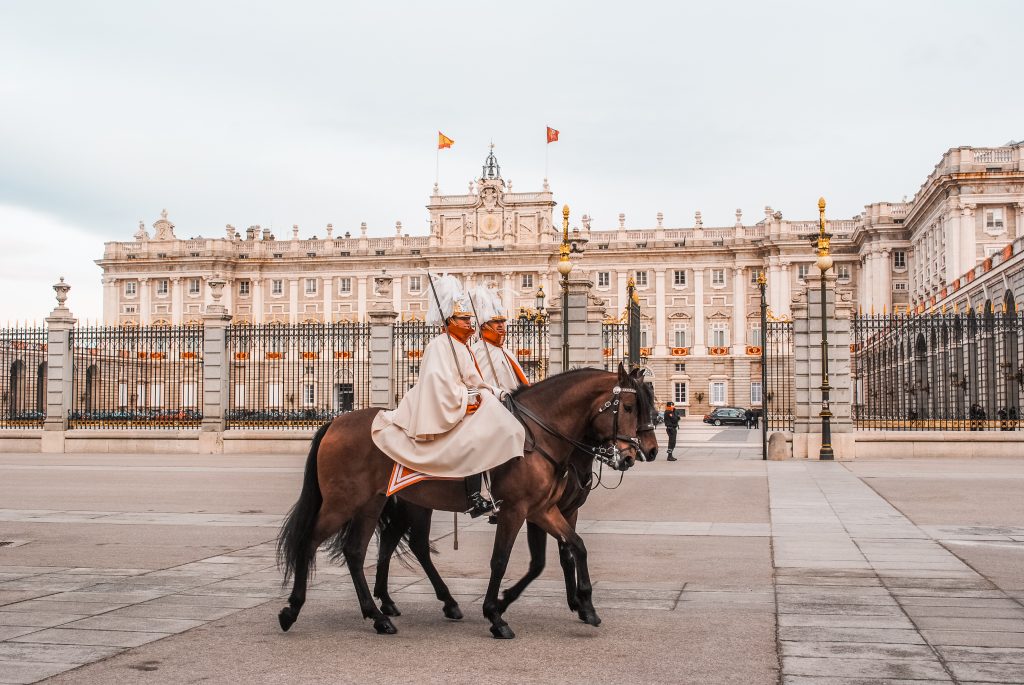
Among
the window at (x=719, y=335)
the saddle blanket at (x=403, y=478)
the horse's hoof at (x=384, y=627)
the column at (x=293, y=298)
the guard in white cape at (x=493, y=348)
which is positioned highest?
the column at (x=293, y=298)

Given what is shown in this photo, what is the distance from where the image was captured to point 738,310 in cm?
8862

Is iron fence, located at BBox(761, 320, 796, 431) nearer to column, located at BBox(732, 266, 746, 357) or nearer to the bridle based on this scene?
column, located at BBox(732, 266, 746, 357)

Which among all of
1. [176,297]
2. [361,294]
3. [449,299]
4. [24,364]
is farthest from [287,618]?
[176,297]

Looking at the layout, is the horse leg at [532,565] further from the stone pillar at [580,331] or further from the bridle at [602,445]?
the stone pillar at [580,331]

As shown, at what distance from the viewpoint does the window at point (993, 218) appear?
65.1 metres

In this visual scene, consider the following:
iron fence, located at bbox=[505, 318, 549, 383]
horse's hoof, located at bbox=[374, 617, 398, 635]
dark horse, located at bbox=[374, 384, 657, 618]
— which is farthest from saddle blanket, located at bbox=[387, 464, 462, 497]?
iron fence, located at bbox=[505, 318, 549, 383]

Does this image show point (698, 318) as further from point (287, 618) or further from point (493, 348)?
point (287, 618)

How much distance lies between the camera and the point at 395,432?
272 inches

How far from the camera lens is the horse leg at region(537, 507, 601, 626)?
6516 mm

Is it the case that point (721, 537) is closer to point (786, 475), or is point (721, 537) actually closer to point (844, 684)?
point (844, 684)

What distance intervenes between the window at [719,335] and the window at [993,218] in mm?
26873

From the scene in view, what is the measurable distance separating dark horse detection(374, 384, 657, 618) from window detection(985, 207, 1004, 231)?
213ft

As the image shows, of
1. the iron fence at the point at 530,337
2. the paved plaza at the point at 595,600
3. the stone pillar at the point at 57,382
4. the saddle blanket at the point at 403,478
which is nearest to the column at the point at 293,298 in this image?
the stone pillar at the point at 57,382

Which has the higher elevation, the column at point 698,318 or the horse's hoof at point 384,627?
the column at point 698,318
